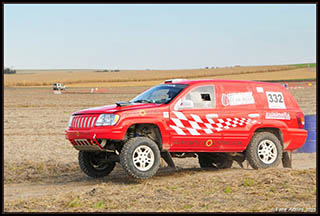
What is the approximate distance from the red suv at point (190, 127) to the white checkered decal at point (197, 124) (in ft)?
0.06

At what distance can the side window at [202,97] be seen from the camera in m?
10.6

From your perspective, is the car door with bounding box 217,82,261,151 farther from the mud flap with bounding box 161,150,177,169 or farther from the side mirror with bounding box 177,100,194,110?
the mud flap with bounding box 161,150,177,169

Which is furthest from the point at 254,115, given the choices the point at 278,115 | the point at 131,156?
the point at 131,156

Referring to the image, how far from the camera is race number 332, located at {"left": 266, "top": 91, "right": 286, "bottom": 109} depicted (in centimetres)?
1144

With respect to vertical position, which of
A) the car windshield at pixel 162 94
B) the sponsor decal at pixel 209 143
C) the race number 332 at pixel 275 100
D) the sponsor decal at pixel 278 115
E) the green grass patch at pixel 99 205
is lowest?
the green grass patch at pixel 99 205

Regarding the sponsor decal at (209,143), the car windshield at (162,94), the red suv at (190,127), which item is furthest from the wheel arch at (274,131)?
the car windshield at (162,94)

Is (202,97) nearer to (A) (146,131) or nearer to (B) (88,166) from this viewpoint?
(A) (146,131)

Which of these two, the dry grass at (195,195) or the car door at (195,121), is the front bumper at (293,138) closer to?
the dry grass at (195,195)

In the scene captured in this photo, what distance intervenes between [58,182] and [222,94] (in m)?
3.67

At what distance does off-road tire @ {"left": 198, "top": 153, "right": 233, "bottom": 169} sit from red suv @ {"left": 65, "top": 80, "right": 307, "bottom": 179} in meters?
0.02

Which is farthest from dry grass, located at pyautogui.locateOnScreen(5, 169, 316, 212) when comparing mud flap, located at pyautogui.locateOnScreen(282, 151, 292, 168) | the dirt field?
mud flap, located at pyautogui.locateOnScreen(282, 151, 292, 168)

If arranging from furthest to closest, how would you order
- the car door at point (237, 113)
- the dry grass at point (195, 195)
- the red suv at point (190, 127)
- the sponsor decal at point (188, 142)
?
the car door at point (237, 113), the sponsor decal at point (188, 142), the red suv at point (190, 127), the dry grass at point (195, 195)

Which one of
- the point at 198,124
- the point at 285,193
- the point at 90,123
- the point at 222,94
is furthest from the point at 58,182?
the point at 285,193

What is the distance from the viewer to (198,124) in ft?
34.3
